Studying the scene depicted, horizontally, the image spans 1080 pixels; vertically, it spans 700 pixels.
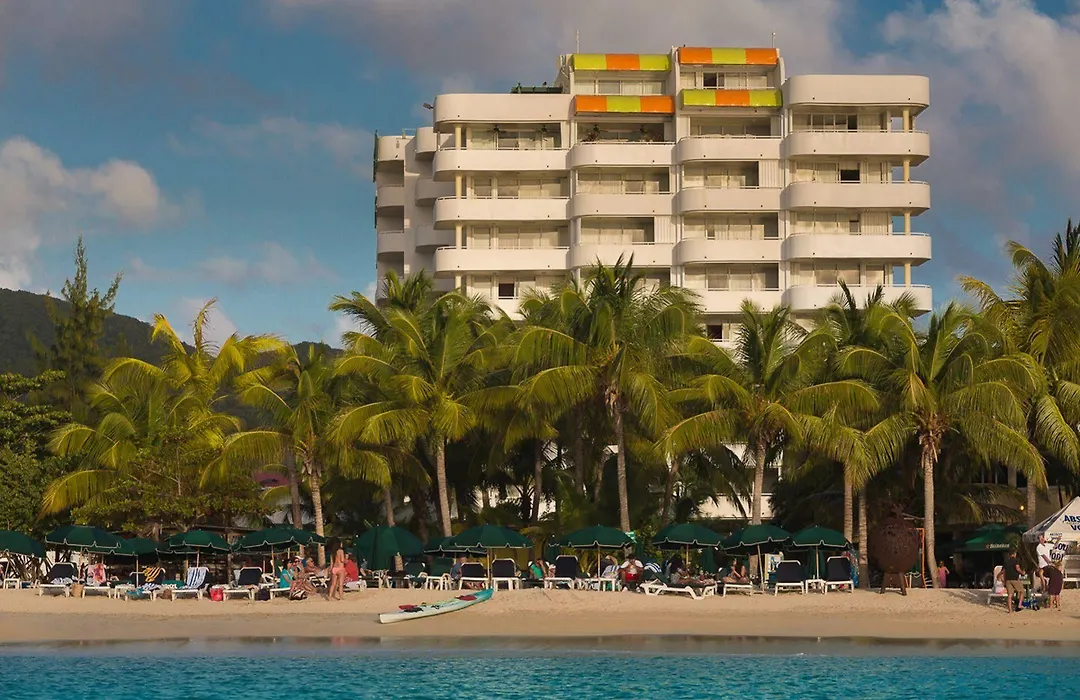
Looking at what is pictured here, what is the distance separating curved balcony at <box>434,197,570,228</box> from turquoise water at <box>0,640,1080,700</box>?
45.1 metres

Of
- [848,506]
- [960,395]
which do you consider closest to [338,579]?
[848,506]

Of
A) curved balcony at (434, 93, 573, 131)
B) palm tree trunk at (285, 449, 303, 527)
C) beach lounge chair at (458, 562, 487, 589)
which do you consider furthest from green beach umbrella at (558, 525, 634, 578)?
curved balcony at (434, 93, 573, 131)

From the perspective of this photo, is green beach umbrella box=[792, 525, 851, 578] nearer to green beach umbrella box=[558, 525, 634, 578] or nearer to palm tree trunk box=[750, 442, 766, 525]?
palm tree trunk box=[750, 442, 766, 525]

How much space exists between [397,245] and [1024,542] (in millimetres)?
48922

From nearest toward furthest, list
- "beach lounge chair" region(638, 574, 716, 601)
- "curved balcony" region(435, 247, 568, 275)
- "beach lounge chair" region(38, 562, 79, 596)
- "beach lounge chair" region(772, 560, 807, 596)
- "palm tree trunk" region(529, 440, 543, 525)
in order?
"beach lounge chair" region(638, 574, 716, 601), "beach lounge chair" region(772, 560, 807, 596), "beach lounge chair" region(38, 562, 79, 596), "palm tree trunk" region(529, 440, 543, 525), "curved balcony" region(435, 247, 568, 275)

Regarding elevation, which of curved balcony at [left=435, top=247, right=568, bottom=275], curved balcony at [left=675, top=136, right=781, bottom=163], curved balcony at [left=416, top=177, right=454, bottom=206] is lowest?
curved balcony at [left=435, top=247, right=568, bottom=275]

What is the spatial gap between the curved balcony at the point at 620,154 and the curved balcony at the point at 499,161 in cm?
115

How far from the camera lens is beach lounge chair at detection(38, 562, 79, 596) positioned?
127 ft

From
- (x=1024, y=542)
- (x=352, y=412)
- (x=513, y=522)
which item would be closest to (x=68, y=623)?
(x=352, y=412)

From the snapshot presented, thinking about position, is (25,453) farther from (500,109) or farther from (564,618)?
(500,109)

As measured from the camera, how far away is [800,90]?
237ft

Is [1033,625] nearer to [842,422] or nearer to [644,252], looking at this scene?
[842,422]

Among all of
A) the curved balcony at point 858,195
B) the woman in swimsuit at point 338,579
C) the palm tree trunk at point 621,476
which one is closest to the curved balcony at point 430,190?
the curved balcony at point 858,195

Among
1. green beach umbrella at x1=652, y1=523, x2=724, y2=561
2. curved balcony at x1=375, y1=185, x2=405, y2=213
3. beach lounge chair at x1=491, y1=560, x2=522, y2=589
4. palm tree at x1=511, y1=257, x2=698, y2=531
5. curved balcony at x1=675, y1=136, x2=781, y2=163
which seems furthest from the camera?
curved balcony at x1=375, y1=185, x2=405, y2=213
